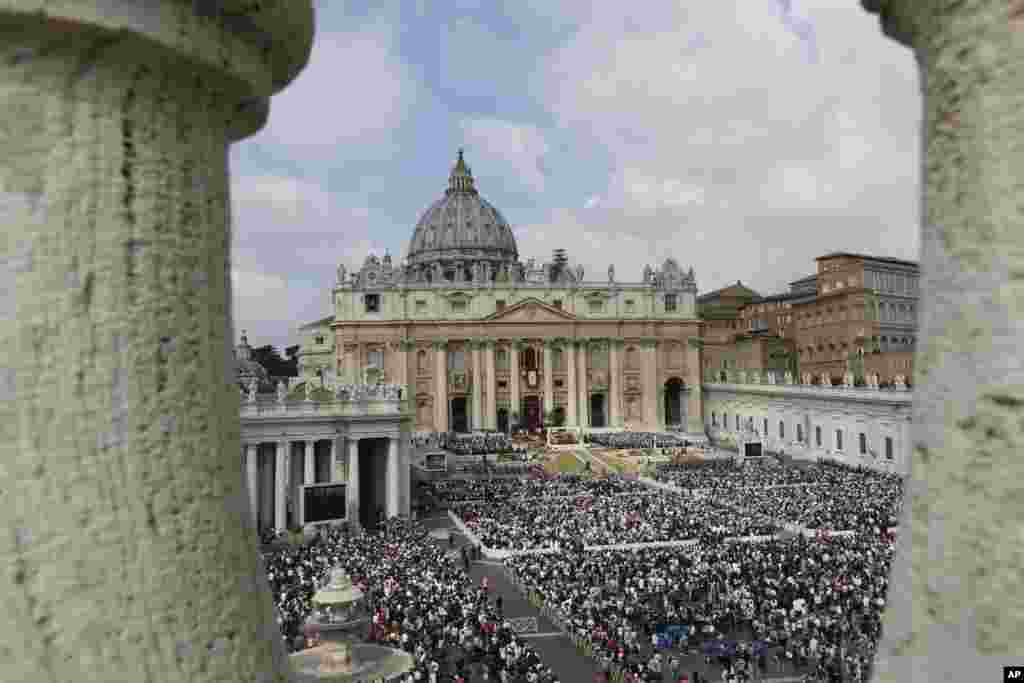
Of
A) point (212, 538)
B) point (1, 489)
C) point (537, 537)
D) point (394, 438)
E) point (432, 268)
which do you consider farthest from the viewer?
point (432, 268)

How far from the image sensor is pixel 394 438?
103 ft

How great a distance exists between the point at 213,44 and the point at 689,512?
28.2m

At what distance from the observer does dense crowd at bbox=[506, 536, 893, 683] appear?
14992 millimetres

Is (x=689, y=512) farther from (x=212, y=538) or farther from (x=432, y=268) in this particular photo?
(x=432, y=268)

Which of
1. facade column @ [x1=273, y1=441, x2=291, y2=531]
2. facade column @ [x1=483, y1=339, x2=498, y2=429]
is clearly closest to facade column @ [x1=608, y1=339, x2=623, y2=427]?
facade column @ [x1=483, y1=339, x2=498, y2=429]

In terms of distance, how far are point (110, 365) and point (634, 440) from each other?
54.8 metres

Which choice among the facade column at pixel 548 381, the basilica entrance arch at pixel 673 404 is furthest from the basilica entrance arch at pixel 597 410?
the basilica entrance arch at pixel 673 404

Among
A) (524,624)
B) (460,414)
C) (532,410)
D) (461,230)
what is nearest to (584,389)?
(532,410)

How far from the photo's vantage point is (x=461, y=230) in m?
83.8

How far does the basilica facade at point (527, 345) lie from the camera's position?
2606 inches

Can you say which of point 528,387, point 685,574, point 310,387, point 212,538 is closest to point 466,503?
point 310,387

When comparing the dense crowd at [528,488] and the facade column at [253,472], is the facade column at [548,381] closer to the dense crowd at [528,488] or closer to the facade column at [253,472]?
the dense crowd at [528,488]

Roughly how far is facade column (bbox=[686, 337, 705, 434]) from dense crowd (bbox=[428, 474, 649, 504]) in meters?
31.8

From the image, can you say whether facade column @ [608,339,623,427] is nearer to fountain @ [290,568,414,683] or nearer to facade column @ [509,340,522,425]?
facade column @ [509,340,522,425]
